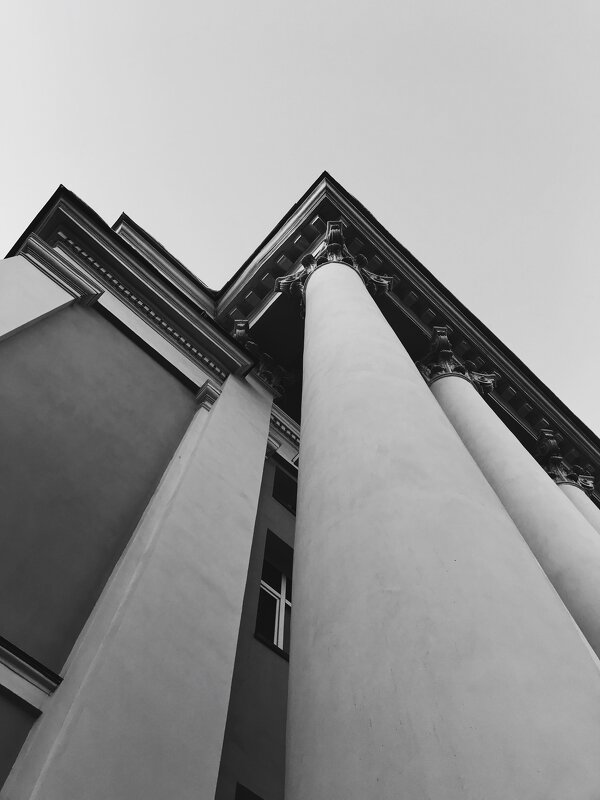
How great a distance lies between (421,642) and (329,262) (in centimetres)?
1072

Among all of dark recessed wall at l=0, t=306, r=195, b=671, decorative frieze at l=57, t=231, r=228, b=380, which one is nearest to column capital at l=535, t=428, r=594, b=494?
decorative frieze at l=57, t=231, r=228, b=380

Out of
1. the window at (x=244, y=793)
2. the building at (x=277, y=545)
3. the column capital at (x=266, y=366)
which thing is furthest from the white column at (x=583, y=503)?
the window at (x=244, y=793)

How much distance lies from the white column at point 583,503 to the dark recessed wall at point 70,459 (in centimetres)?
944

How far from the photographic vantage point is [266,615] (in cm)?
1076

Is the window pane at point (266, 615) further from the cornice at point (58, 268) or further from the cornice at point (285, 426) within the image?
the cornice at point (58, 268)

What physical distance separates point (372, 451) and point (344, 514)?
2.23 feet

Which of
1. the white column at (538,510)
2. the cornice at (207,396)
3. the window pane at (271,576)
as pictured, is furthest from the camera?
the cornice at (207,396)

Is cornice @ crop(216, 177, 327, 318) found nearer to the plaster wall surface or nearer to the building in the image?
the building

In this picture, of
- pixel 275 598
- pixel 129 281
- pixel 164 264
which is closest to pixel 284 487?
pixel 275 598

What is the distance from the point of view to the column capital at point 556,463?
18.1 m

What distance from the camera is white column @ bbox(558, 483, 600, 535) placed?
1566cm

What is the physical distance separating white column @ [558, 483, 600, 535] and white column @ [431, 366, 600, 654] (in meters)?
3.85

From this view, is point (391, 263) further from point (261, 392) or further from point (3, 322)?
point (3, 322)

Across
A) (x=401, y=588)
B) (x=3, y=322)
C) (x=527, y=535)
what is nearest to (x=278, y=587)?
(x=527, y=535)
